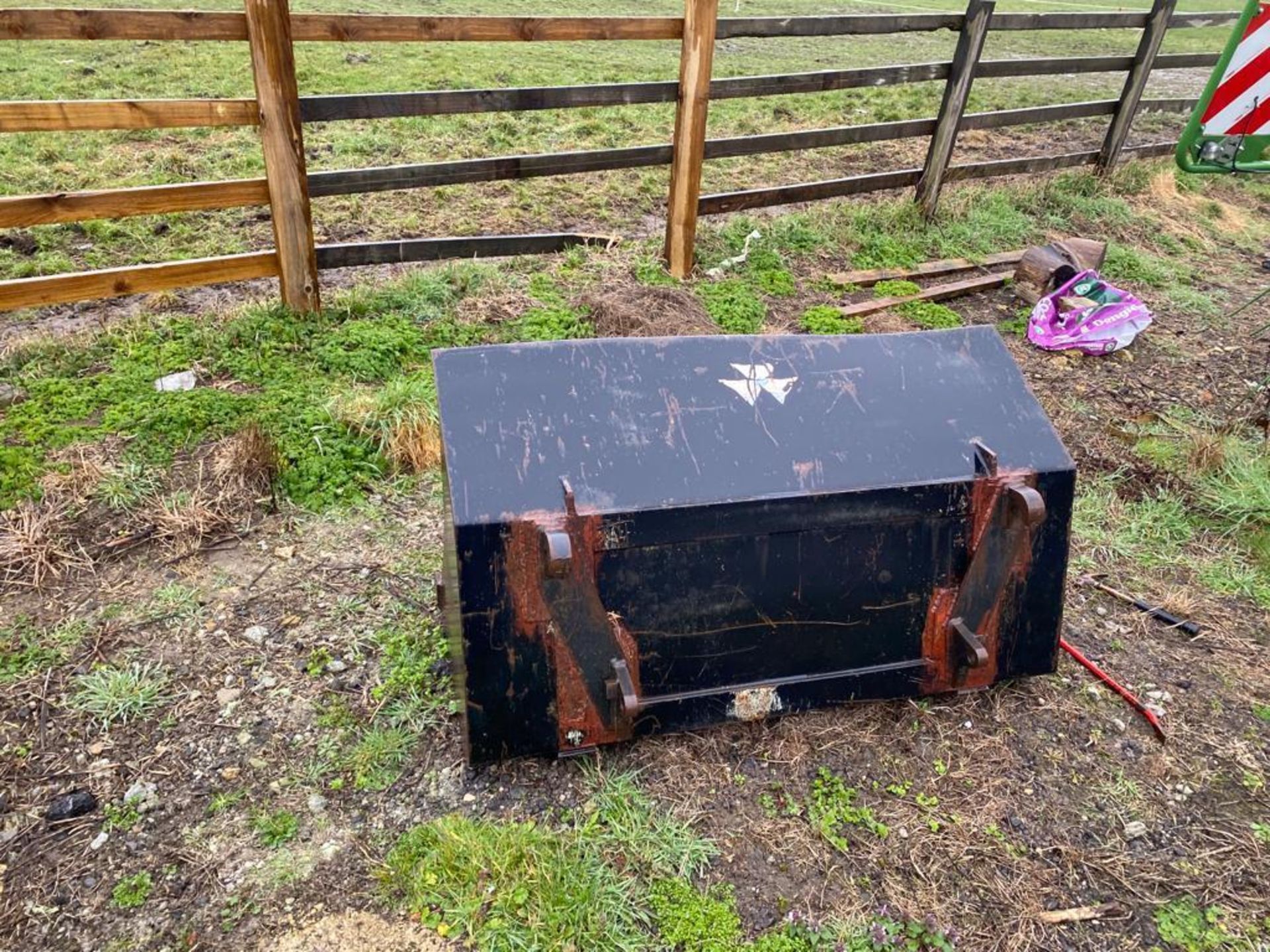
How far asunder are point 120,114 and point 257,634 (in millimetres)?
2510

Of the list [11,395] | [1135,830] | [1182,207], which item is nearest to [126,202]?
[11,395]

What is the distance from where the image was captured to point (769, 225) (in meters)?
6.52

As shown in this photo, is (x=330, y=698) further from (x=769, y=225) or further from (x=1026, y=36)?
(x=1026, y=36)

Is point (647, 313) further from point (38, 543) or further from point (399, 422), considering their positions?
point (38, 543)

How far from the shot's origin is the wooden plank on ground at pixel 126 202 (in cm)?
392

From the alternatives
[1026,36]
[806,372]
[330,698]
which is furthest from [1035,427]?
[1026,36]

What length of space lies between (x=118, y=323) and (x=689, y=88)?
11.1 ft

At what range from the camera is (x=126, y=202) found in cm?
411

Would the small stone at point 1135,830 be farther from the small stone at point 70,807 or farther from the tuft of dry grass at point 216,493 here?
the tuft of dry grass at point 216,493

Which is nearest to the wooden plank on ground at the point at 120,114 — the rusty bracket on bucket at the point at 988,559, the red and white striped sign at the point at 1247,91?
the rusty bracket on bucket at the point at 988,559

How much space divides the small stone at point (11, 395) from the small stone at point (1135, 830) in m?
4.49

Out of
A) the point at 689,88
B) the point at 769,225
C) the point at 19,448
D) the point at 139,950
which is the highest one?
the point at 689,88

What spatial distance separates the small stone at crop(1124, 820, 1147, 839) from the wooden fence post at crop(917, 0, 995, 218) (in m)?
5.41

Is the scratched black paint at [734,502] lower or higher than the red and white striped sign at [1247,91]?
lower
